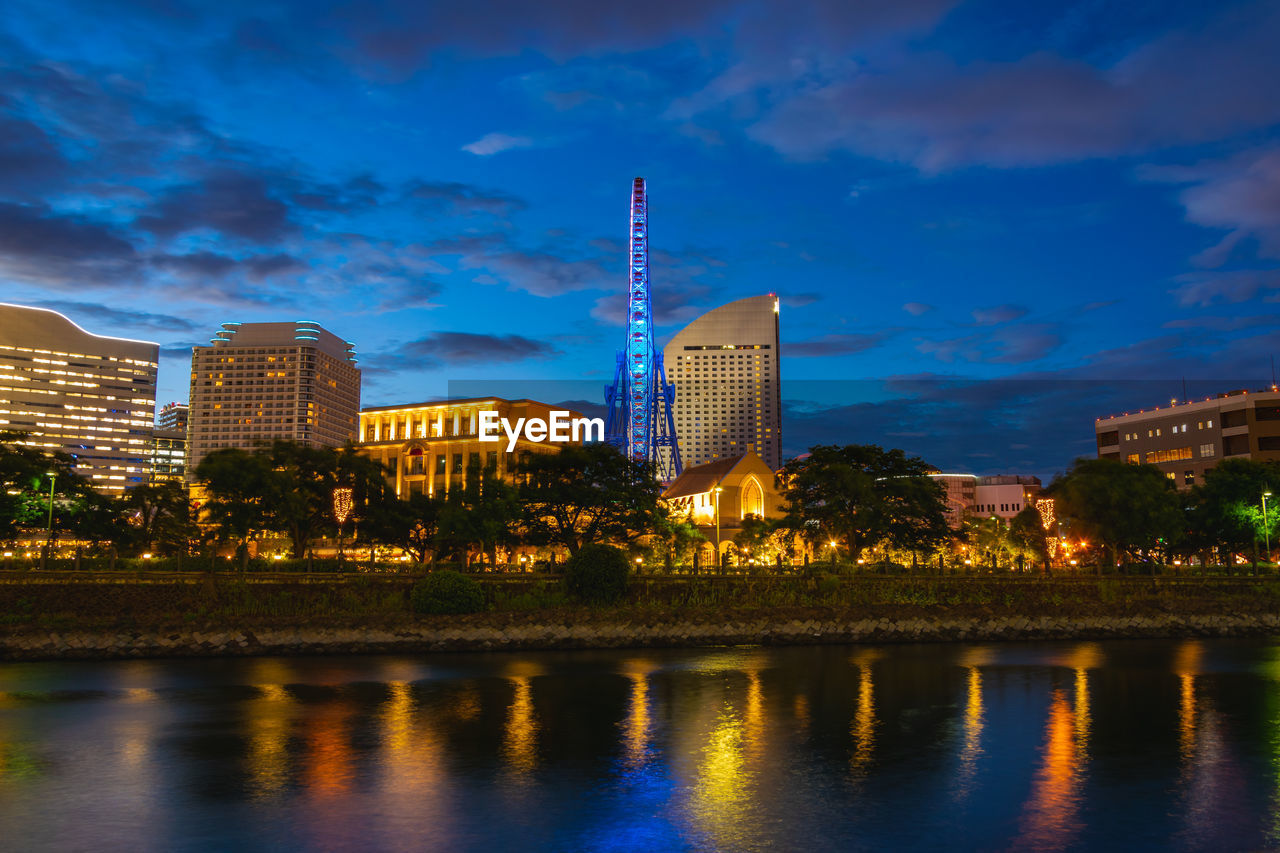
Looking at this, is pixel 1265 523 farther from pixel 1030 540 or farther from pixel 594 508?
pixel 594 508

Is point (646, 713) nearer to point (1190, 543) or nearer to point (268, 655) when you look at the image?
point (268, 655)

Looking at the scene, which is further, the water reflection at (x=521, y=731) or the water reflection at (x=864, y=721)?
the water reflection at (x=864, y=721)

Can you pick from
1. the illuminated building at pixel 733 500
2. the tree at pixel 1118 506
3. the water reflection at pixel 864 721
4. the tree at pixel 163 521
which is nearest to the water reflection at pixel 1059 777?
the water reflection at pixel 864 721

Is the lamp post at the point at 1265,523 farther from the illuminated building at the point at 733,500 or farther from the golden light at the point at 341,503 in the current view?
the golden light at the point at 341,503

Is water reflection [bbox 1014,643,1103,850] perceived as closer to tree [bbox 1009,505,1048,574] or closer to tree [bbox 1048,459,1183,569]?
tree [bbox 1048,459,1183,569]

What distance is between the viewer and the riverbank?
151ft

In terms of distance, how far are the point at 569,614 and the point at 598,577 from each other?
3399mm

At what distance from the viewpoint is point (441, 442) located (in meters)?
150

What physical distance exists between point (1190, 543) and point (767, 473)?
49747 millimetres

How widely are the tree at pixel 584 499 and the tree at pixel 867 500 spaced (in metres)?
13.4

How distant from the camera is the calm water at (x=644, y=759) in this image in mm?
16750

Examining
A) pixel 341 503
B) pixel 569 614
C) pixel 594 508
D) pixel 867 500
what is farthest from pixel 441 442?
pixel 569 614

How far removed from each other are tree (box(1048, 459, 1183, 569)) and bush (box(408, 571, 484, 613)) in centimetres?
4787

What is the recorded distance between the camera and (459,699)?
102 feet
